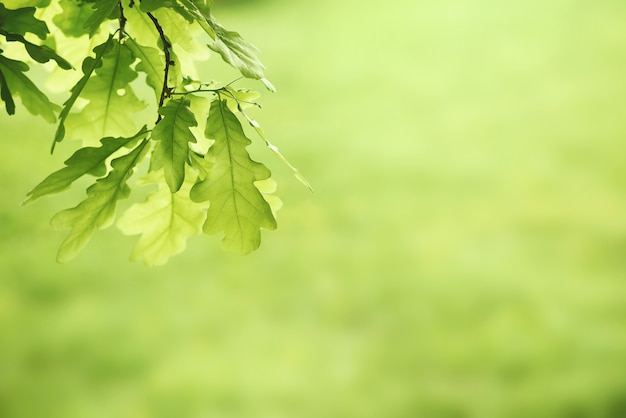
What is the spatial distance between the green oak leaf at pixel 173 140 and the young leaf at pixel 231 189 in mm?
26

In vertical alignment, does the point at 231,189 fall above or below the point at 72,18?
below

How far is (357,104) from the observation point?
4.30 meters

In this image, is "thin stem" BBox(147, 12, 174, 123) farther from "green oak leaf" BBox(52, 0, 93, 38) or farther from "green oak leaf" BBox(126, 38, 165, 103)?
"green oak leaf" BBox(52, 0, 93, 38)

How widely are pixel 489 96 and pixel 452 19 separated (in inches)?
39.4

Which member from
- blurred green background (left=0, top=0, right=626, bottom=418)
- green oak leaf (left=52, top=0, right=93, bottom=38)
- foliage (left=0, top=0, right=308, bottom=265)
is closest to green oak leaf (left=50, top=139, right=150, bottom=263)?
foliage (left=0, top=0, right=308, bottom=265)

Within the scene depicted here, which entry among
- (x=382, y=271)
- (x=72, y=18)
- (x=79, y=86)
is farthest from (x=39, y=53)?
(x=382, y=271)

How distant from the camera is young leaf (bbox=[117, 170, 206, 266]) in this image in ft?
3.05

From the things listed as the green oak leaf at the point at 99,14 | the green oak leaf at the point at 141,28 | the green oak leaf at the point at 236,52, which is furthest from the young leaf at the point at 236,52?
the green oak leaf at the point at 141,28

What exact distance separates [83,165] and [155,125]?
0.12m

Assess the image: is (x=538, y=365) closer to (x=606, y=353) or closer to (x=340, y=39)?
(x=606, y=353)

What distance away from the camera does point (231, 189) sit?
82 cm

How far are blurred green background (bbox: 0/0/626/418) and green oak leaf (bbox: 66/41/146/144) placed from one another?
1.60m

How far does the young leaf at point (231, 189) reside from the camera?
81 cm

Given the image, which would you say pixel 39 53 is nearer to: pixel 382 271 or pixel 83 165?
pixel 83 165
